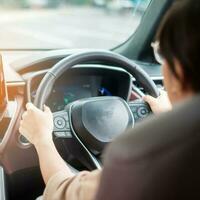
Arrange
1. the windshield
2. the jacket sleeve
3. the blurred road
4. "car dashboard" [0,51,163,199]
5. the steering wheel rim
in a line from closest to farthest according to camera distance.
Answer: the jacket sleeve, the steering wheel rim, "car dashboard" [0,51,163,199], the windshield, the blurred road

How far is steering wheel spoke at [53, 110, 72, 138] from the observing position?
5.92 ft

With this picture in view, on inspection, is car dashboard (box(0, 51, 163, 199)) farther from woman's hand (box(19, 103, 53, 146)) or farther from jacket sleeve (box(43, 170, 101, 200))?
jacket sleeve (box(43, 170, 101, 200))

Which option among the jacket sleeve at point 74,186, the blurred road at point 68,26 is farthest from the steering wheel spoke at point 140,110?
the blurred road at point 68,26

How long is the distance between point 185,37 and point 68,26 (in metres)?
5.72

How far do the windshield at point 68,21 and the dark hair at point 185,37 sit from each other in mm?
1851

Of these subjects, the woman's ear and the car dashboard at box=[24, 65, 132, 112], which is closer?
the woman's ear

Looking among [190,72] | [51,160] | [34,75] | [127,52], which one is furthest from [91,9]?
[190,72]

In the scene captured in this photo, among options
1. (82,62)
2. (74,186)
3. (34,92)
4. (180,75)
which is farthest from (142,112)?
(180,75)

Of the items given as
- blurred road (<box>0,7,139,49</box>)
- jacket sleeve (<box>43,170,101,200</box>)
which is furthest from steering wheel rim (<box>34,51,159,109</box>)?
blurred road (<box>0,7,139,49</box>)

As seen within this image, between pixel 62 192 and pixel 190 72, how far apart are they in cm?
49

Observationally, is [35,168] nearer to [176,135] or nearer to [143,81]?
[143,81]

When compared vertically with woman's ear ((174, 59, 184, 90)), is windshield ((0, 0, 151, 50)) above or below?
below

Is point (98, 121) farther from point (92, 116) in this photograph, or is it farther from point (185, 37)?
point (185, 37)

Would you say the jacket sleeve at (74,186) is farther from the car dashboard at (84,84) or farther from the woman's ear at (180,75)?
the car dashboard at (84,84)
